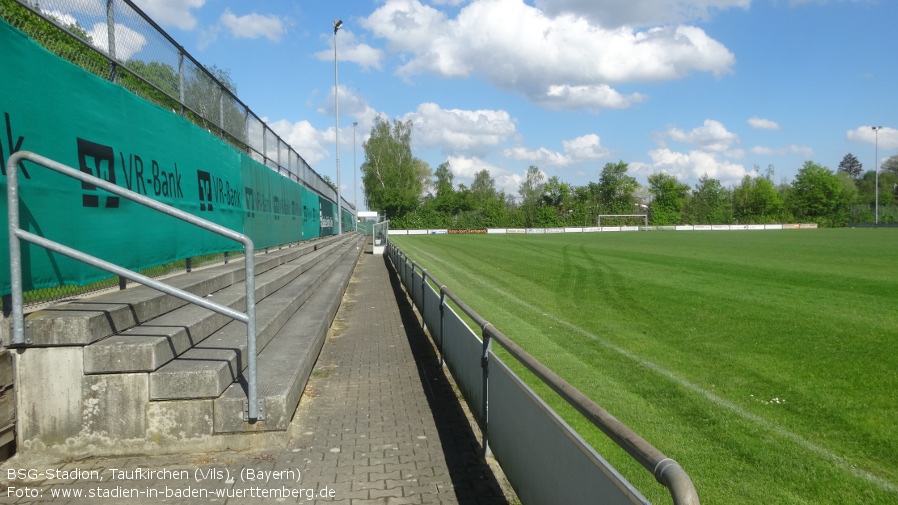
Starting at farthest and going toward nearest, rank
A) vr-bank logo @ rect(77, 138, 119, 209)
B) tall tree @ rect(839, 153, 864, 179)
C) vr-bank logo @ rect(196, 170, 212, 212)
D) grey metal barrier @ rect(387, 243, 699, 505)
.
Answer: tall tree @ rect(839, 153, 864, 179) → vr-bank logo @ rect(196, 170, 212, 212) → vr-bank logo @ rect(77, 138, 119, 209) → grey metal barrier @ rect(387, 243, 699, 505)

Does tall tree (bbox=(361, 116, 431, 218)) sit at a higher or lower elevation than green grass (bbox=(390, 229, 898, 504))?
higher

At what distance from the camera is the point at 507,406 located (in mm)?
4160

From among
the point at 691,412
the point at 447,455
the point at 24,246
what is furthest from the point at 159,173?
the point at 691,412

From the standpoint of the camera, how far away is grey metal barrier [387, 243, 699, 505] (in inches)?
85.9

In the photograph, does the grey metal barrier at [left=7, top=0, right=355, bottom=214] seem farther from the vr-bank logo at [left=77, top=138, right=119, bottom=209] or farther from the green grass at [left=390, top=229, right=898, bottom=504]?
the green grass at [left=390, top=229, right=898, bottom=504]

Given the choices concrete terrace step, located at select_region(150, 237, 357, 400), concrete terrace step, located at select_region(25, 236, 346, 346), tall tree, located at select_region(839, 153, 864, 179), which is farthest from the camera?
tall tree, located at select_region(839, 153, 864, 179)

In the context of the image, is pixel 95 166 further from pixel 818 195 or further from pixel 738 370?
pixel 818 195

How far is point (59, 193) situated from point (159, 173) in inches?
91.1

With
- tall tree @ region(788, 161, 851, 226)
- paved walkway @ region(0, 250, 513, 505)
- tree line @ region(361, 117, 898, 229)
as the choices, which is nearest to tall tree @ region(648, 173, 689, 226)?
tree line @ region(361, 117, 898, 229)

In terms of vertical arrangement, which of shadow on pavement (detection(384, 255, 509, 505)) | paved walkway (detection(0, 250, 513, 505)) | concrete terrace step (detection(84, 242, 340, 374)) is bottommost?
shadow on pavement (detection(384, 255, 509, 505))

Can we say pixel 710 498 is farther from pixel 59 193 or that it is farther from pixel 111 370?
pixel 59 193

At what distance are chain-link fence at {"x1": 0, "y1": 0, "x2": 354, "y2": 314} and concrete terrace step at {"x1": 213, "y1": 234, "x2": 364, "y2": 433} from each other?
160 cm

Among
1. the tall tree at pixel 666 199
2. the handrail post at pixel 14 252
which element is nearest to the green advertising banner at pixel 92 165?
the handrail post at pixel 14 252

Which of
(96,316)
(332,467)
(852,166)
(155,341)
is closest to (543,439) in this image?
(332,467)
